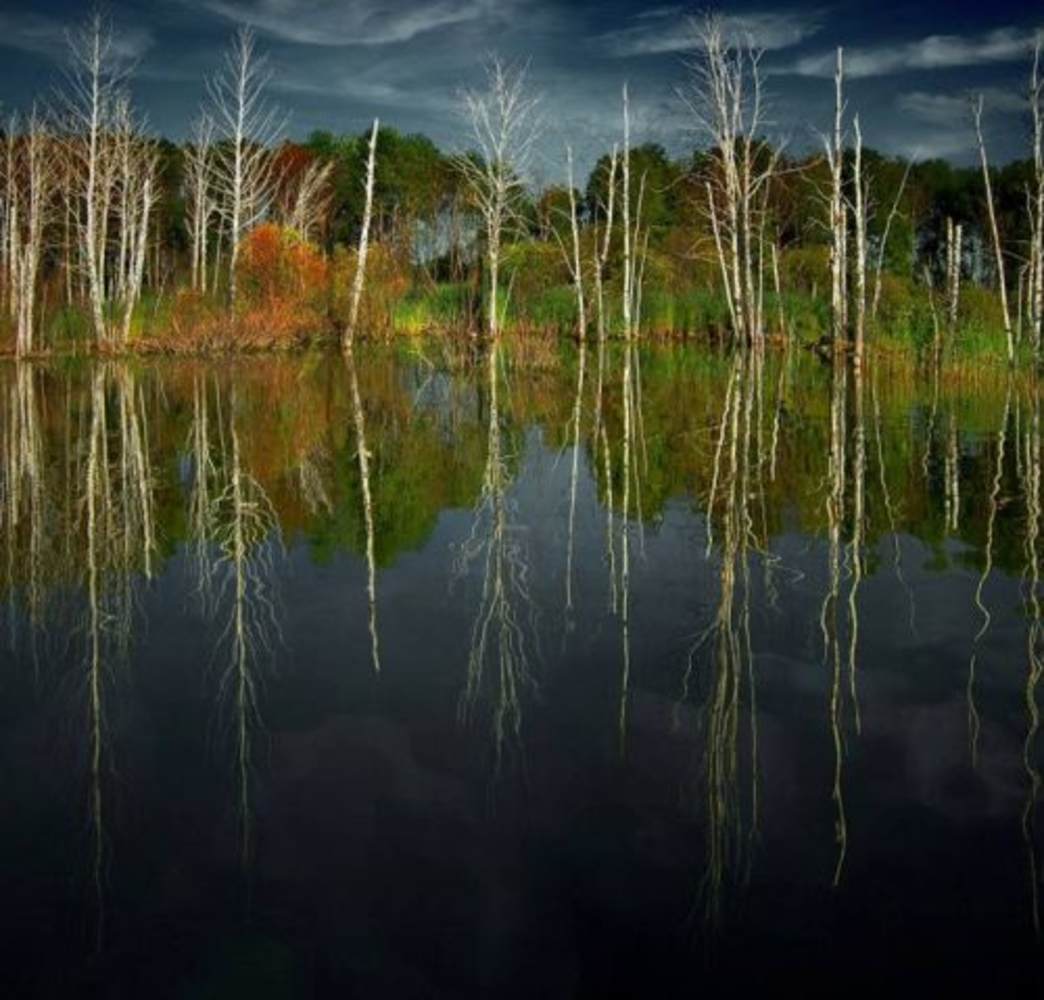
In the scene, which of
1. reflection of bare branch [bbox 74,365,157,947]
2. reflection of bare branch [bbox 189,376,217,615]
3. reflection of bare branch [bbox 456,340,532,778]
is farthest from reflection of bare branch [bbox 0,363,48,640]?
reflection of bare branch [bbox 456,340,532,778]

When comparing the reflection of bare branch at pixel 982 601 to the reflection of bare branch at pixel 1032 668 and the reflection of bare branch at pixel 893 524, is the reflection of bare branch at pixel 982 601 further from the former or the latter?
the reflection of bare branch at pixel 893 524

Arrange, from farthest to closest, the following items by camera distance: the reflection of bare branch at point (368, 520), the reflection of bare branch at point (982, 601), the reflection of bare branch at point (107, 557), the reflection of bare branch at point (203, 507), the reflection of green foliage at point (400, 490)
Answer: the reflection of green foliage at point (400, 490), the reflection of bare branch at point (203, 507), the reflection of bare branch at point (368, 520), the reflection of bare branch at point (982, 601), the reflection of bare branch at point (107, 557)

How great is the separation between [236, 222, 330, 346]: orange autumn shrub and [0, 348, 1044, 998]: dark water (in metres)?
20.4

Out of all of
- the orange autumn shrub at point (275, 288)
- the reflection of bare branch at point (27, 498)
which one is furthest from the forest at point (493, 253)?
the reflection of bare branch at point (27, 498)

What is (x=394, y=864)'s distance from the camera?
2.82 meters

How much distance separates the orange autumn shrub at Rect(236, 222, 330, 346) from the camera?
28.3m

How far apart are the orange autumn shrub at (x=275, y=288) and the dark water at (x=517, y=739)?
66.9ft

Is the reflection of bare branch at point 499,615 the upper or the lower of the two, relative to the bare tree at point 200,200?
lower

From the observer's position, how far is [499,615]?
203 inches

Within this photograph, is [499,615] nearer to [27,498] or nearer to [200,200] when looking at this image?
[27,498]

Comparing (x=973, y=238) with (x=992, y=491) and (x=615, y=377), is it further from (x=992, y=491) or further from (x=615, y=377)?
(x=992, y=491)

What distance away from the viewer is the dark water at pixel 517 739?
2.48 meters

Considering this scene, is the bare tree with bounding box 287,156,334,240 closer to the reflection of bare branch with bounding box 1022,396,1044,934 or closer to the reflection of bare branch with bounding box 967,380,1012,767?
the reflection of bare branch with bounding box 967,380,1012,767

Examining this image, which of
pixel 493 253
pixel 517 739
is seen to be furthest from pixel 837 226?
pixel 517 739
